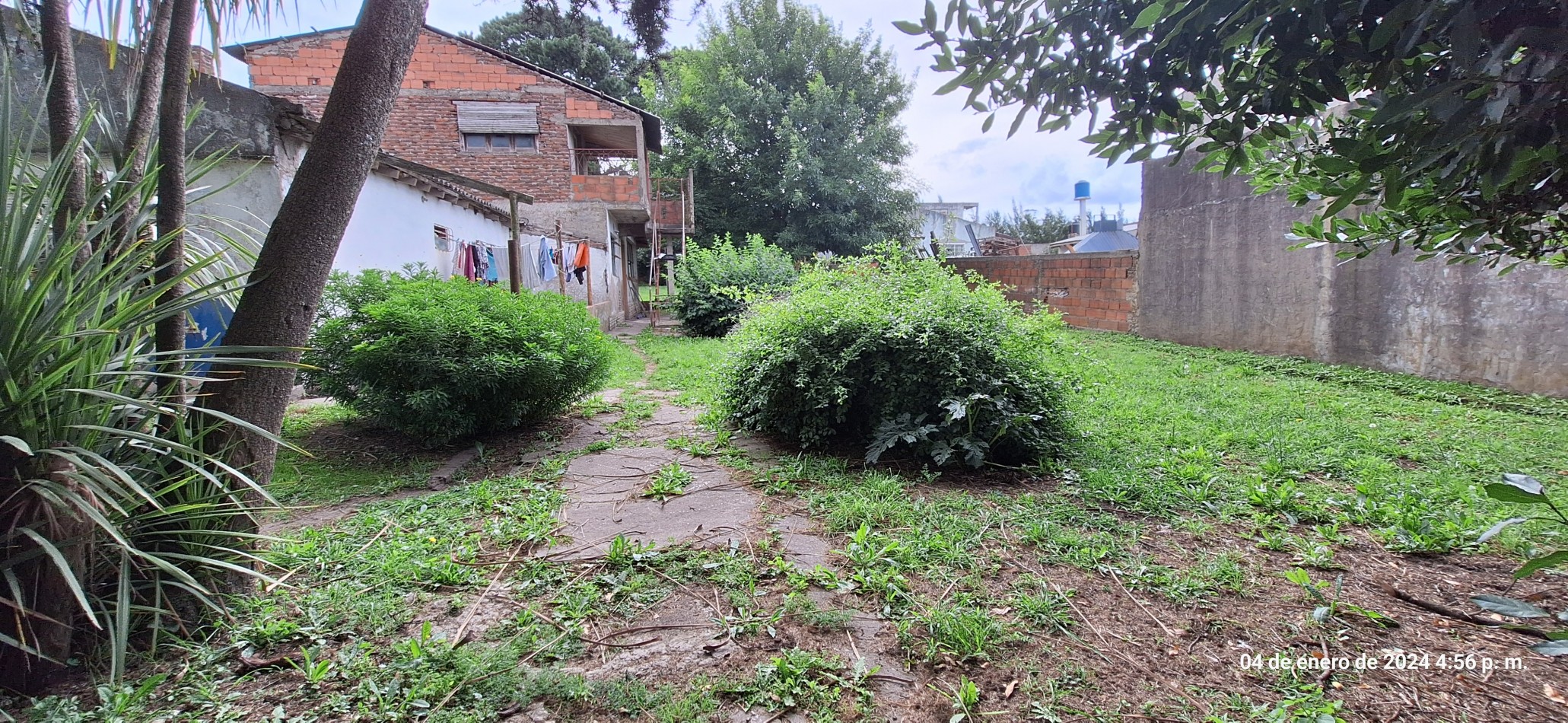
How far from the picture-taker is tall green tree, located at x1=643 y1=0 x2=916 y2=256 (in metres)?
17.9

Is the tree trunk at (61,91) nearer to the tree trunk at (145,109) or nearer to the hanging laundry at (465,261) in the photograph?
the tree trunk at (145,109)

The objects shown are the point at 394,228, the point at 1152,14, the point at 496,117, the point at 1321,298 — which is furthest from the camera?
the point at 496,117

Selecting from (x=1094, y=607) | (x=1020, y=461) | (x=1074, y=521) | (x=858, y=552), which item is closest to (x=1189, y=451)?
(x=1020, y=461)

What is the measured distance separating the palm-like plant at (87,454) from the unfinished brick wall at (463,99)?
1378 cm

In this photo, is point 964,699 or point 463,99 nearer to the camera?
point 964,699

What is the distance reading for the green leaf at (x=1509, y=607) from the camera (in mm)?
923

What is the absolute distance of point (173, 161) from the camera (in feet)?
6.81

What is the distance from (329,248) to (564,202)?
13.7 metres

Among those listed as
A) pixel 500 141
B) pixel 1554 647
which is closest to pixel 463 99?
pixel 500 141

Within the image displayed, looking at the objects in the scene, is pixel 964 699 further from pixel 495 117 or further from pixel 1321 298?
pixel 495 117

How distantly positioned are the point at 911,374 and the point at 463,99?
1440cm

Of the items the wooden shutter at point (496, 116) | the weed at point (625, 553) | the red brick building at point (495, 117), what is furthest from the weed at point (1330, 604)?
the wooden shutter at point (496, 116)

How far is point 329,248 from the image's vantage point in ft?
7.02

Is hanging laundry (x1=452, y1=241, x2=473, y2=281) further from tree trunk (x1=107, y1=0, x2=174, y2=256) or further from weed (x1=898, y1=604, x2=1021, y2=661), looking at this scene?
weed (x1=898, y1=604, x2=1021, y2=661)
